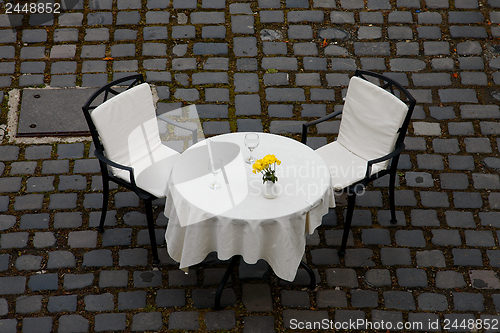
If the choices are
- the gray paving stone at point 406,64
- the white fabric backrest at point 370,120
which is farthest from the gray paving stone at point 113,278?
the gray paving stone at point 406,64

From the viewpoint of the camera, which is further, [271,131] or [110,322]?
[271,131]

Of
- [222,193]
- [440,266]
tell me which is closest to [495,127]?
[440,266]

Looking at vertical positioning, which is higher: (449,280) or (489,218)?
(489,218)

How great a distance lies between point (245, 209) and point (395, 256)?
1.67 metres

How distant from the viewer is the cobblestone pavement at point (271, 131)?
427cm

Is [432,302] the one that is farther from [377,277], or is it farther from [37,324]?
[37,324]

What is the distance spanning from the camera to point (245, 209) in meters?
3.74

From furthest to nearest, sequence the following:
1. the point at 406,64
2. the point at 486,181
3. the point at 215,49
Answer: the point at 215,49
the point at 406,64
the point at 486,181

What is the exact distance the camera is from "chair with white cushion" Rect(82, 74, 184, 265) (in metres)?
4.23

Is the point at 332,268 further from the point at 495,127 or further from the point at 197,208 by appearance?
the point at 495,127

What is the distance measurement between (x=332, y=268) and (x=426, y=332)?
0.90 m

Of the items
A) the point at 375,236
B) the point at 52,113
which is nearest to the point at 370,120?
the point at 375,236

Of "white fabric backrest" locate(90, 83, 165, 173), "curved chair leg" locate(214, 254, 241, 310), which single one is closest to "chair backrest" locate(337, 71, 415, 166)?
"curved chair leg" locate(214, 254, 241, 310)

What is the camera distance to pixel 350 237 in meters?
4.81
